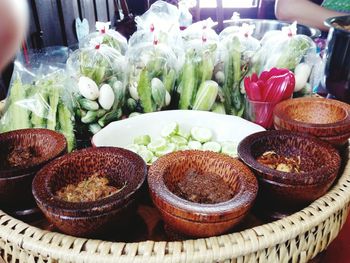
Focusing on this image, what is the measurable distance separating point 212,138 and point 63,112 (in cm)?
58

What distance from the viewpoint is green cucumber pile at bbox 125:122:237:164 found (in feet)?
3.93

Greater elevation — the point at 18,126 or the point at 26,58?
the point at 26,58

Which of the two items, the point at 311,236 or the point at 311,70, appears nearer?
the point at 311,236

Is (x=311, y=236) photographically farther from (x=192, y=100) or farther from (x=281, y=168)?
(x=192, y=100)

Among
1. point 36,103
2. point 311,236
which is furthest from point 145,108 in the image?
point 311,236

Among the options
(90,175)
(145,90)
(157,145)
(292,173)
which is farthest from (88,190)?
(145,90)

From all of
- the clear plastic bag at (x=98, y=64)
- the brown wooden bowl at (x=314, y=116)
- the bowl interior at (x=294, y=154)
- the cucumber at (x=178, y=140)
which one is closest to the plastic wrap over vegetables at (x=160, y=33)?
the clear plastic bag at (x=98, y=64)

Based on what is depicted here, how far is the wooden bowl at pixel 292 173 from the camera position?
0.84 meters

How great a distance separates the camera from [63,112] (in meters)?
1.33

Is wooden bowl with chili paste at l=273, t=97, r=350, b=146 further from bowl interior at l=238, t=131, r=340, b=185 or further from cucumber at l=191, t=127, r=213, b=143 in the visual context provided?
cucumber at l=191, t=127, r=213, b=143

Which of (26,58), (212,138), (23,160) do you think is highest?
(26,58)

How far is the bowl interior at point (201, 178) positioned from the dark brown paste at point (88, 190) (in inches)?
6.1

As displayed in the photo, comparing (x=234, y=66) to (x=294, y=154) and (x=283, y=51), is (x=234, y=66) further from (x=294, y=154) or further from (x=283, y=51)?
(x=294, y=154)

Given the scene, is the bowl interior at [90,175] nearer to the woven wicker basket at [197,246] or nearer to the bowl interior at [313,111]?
the woven wicker basket at [197,246]
